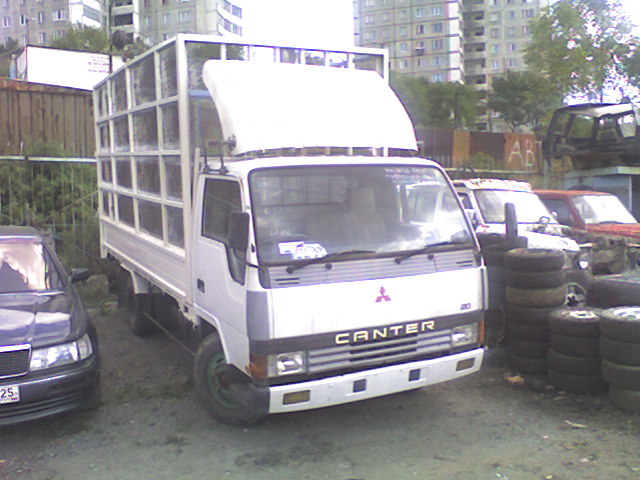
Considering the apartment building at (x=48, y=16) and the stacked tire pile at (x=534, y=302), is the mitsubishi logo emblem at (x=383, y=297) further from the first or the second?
the apartment building at (x=48, y=16)

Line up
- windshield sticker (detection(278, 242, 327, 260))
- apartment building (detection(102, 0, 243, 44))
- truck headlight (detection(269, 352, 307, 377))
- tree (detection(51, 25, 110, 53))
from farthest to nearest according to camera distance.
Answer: apartment building (detection(102, 0, 243, 44))
tree (detection(51, 25, 110, 53))
windshield sticker (detection(278, 242, 327, 260))
truck headlight (detection(269, 352, 307, 377))

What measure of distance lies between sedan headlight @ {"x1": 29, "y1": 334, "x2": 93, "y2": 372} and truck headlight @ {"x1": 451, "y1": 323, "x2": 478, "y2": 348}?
281 cm

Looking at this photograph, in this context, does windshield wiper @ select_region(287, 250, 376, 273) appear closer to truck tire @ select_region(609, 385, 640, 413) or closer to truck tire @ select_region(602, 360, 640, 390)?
truck tire @ select_region(602, 360, 640, 390)

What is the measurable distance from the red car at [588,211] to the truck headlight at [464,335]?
5.64 metres

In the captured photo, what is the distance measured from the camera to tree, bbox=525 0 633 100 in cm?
2383

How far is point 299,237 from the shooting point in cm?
419

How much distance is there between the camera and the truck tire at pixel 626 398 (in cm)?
464

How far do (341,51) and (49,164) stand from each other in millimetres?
7730

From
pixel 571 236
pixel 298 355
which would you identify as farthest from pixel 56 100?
pixel 298 355

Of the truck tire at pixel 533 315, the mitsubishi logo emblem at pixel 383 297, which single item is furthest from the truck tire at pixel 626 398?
the mitsubishi logo emblem at pixel 383 297

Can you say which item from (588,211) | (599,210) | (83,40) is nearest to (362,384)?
(588,211)

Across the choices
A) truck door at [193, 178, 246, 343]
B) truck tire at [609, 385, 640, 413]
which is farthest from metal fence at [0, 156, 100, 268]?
truck tire at [609, 385, 640, 413]

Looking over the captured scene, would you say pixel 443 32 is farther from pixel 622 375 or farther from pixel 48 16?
pixel 622 375

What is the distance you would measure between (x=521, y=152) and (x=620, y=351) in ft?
57.6
